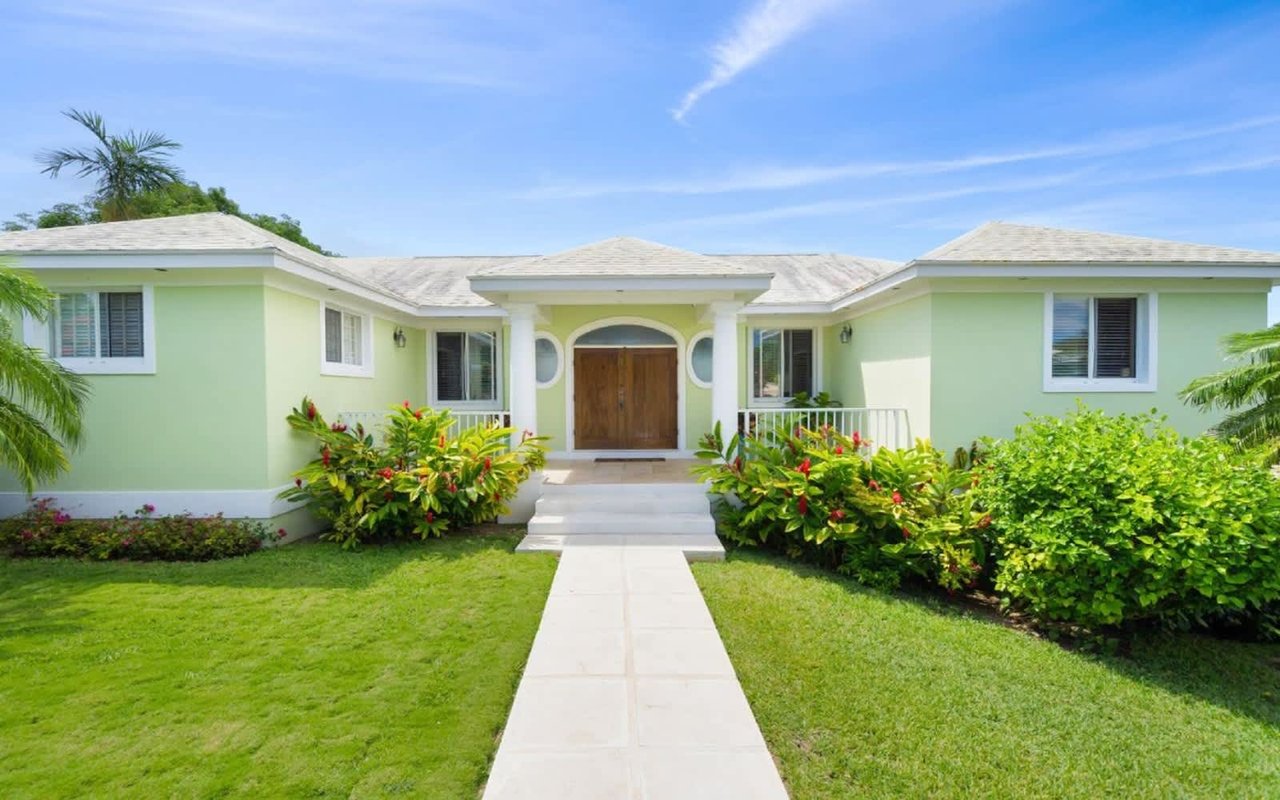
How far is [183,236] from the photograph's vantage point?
7746 mm

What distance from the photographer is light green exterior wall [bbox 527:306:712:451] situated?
11797 millimetres

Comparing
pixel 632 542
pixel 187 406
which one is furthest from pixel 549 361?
pixel 187 406

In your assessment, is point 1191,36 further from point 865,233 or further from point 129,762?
point 129,762

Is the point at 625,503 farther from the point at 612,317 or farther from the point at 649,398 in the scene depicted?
the point at 612,317

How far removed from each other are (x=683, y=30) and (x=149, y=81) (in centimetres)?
929

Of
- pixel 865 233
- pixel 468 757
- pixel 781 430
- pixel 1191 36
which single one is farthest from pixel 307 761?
pixel 865 233

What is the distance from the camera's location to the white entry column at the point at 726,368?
8930mm

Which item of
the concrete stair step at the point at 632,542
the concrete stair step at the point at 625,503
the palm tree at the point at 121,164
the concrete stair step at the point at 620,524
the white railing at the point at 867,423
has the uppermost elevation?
the palm tree at the point at 121,164

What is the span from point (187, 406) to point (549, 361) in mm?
6069

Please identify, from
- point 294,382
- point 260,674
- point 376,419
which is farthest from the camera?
point 376,419

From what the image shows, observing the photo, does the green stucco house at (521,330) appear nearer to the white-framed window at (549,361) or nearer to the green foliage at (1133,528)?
the white-framed window at (549,361)

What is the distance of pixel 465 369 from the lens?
12.6 metres

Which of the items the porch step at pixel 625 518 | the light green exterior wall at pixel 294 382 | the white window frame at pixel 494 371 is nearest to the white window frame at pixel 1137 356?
the porch step at pixel 625 518

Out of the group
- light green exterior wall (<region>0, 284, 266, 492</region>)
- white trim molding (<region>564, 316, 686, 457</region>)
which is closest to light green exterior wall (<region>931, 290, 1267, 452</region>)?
white trim molding (<region>564, 316, 686, 457</region>)
